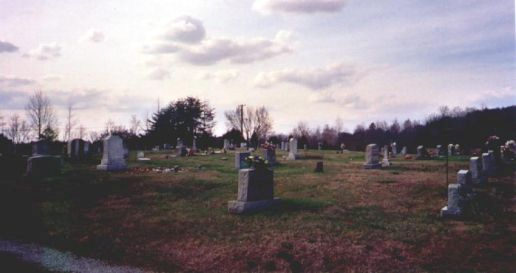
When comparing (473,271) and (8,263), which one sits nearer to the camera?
(473,271)

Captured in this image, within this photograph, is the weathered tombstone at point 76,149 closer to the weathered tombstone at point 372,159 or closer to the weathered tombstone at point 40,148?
the weathered tombstone at point 40,148

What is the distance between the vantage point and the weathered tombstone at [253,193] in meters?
11.8

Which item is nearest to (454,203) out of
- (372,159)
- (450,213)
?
(450,213)

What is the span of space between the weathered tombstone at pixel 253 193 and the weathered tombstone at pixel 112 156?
12149mm

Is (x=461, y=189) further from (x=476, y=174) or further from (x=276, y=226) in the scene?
(x=476, y=174)

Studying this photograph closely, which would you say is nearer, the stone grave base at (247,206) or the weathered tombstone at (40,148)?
the stone grave base at (247,206)

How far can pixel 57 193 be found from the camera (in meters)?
15.7

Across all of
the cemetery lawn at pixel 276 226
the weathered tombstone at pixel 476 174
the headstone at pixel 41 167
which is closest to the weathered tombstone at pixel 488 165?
the cemetery lawn at pixel 276 226

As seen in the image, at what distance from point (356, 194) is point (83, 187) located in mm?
10429

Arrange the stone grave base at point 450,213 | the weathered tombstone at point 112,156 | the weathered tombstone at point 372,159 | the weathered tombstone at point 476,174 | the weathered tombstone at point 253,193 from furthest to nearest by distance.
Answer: the weathered tombstone at point 372,159 < the weathered tombstone at point 112,156 < the weathered tombstone at point 476,174 < the weathered tombstone at point 253,193 < the stone grave base at point 450,213

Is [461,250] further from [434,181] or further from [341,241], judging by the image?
[434,181]

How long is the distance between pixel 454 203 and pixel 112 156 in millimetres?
17343

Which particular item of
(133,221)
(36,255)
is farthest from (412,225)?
(36,255)

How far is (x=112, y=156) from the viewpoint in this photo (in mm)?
22406
